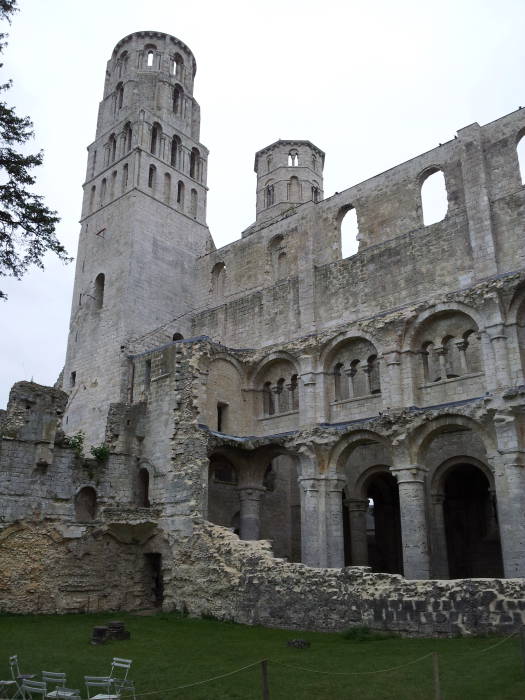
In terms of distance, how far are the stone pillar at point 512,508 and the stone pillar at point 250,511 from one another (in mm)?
9792

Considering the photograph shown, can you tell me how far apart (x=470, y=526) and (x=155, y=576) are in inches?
595

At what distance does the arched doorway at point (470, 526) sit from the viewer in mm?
28281

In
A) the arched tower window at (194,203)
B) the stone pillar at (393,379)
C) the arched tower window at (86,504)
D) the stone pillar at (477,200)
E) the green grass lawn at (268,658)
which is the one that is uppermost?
the arched tower window at (194,203)

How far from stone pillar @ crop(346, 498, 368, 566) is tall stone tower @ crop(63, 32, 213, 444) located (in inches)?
442

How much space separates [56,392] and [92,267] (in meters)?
12.0

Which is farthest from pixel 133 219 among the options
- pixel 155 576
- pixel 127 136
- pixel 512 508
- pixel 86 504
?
pixel 512 508

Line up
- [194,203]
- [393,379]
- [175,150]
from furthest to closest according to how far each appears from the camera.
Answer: [175,150]
[194,203]
[393,379]

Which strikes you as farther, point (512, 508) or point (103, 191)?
point (103, 191)

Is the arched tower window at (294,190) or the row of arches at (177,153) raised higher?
the arched tower window at (294,190)

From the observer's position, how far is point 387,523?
31203 millimetres

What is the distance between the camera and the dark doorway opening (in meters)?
22.5

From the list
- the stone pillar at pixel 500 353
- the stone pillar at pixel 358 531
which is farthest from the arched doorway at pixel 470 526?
the stone pillar at pixel 500 353

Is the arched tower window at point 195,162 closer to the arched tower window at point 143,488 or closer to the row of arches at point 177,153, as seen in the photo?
the row of arches at point 177,153

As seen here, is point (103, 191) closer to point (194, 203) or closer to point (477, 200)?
point (194, 203)
